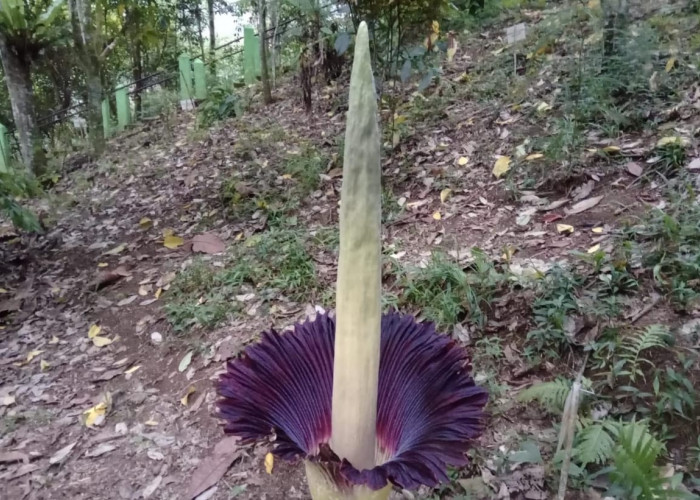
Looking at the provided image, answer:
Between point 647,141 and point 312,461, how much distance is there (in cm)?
311

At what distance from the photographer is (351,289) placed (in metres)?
1.02

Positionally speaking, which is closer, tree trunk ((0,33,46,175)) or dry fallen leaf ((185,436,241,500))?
dry fallen leaf ((185,436,241,500))

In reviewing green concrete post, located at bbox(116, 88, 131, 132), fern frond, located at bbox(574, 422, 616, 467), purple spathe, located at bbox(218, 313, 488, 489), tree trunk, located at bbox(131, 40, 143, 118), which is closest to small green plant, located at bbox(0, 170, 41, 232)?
purple spathe, located at bbox(218, 313, 488, 489)

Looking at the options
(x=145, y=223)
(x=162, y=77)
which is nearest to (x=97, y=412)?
(x=145, y=223)

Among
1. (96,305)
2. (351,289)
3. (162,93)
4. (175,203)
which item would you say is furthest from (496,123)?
Answer: (162,93)

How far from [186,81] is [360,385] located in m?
7.88

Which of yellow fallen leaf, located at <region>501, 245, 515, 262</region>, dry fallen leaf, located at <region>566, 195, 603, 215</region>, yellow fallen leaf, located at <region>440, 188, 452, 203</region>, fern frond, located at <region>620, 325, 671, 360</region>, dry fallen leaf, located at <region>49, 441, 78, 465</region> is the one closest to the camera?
fern frond, located at <region>620, 325, 671, 360</region>

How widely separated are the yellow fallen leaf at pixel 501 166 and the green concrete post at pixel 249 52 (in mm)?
5146

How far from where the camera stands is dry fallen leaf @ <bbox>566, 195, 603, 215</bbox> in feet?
9.72

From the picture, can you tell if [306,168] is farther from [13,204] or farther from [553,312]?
[553,312]

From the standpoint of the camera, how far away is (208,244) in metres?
3.82

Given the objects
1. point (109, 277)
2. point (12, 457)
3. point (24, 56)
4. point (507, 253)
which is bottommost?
point (12, 457)

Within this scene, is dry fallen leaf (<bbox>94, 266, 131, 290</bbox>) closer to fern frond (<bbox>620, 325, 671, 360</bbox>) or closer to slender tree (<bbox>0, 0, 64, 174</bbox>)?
fern frond (<bbox>620, 325, 671, 360</bbox>)

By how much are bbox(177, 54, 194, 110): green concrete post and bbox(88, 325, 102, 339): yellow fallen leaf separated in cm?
533
